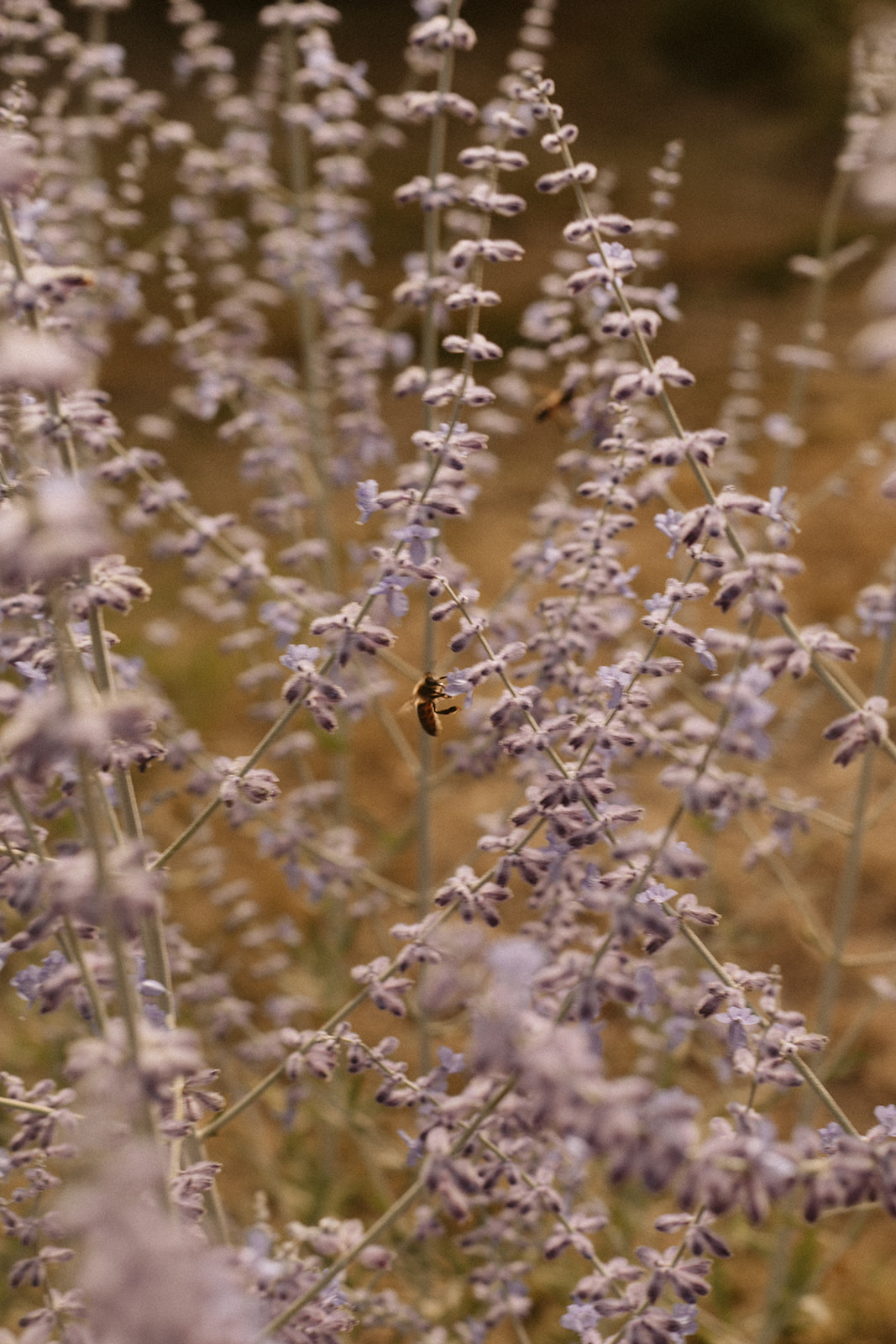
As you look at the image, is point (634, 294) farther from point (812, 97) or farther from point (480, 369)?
point (812, 97)

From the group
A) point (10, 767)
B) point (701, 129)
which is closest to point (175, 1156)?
point (10, 767)

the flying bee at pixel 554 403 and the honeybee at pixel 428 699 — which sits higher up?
the flying bee at pixel 554 403

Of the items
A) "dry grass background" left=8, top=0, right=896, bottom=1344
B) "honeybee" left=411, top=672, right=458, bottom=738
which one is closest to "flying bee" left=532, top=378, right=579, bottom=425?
"dry grass background" left=8, top=0, right=896, bottom=1344

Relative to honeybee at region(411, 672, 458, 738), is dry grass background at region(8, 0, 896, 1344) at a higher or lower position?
higher

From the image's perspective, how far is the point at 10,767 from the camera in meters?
1.25

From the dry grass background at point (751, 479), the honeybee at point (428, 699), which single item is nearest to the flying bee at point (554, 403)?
the dry grass background at point (751, 479)

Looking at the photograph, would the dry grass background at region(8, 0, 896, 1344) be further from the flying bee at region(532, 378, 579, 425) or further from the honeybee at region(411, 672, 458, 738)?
the honeybee at region(411, 672, 458, 738)

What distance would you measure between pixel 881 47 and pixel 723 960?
2663mm

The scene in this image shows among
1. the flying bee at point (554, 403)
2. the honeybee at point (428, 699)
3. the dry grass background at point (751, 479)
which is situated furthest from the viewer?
the dry grass background at point (751, 479)

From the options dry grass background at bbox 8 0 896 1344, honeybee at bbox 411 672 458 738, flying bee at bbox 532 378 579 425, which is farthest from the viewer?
dry grass background at bbox 8 0 896 1344

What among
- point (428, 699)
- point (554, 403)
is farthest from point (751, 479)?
point (428, 699)

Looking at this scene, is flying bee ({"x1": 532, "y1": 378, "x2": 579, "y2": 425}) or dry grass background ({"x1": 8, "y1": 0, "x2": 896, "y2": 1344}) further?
dry grass background ({"x1": 8, "y1": 0, "x2": 896, "y2": 1344})

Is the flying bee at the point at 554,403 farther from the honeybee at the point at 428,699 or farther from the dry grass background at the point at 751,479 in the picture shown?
the honeybee at the point at 428,699

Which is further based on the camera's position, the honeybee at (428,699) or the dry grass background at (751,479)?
the dry grass background at (751,479)
